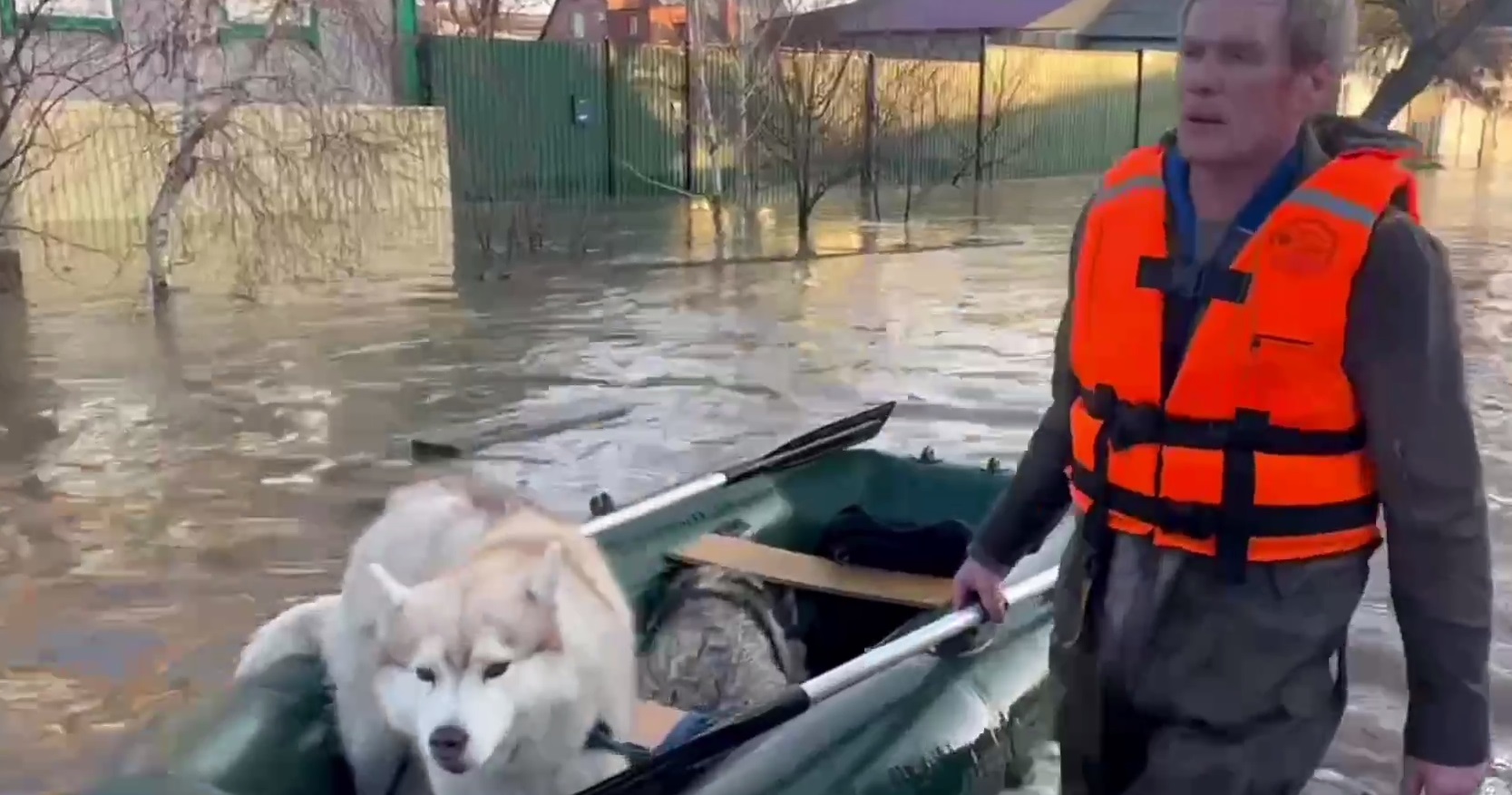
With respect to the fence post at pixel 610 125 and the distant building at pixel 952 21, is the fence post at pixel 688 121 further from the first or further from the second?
the distant building at pixel 952 21

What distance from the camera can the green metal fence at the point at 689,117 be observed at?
1734 cm

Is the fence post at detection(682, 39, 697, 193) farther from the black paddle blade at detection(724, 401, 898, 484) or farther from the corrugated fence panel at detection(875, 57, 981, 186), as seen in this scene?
the black paddle blade at detection(724, 401, 898, 484)

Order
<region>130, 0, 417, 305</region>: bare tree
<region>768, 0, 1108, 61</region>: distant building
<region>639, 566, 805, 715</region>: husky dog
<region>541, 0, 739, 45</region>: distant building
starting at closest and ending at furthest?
1. <region>639, 566, 805, 715</region>: husky dog
2. <region>130, 0, 417, 305</region>: bare tree
3. <region>541, 0, 739, 45</region>: distant building
4. <region>768, 0, 1108, 61</region>: distant building

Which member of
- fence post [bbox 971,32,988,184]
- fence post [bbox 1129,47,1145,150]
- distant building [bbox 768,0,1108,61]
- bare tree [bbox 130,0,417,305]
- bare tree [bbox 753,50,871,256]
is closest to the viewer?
bare tree [bbox 130,0,417,305]

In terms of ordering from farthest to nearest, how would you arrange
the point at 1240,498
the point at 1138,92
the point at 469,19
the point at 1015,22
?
the point at 1015,22 → the point at 1138,92 → the point at 469,19 → the point at 1240,498

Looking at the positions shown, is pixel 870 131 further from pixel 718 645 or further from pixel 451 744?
pixel 451 744

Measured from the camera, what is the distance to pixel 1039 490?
2646mm

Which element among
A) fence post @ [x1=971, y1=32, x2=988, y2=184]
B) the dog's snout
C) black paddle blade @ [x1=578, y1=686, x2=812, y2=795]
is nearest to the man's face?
black paddle blade @ [x1=578, y1=686, x2=812, y2=795]

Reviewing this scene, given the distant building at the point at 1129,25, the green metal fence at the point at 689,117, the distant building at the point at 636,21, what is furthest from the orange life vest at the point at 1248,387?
the distant building at the point at 1129,25

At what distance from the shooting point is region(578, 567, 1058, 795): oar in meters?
2.56

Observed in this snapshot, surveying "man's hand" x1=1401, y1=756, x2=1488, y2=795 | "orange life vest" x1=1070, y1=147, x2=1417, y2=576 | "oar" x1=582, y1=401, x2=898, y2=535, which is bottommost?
"oar" x1=582, y1=401, x2=898, y2=535

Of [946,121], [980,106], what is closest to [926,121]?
[946,121]

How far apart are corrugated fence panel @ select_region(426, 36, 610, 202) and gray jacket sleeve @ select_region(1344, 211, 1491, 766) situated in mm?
15806

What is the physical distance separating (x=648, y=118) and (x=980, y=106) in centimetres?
739
